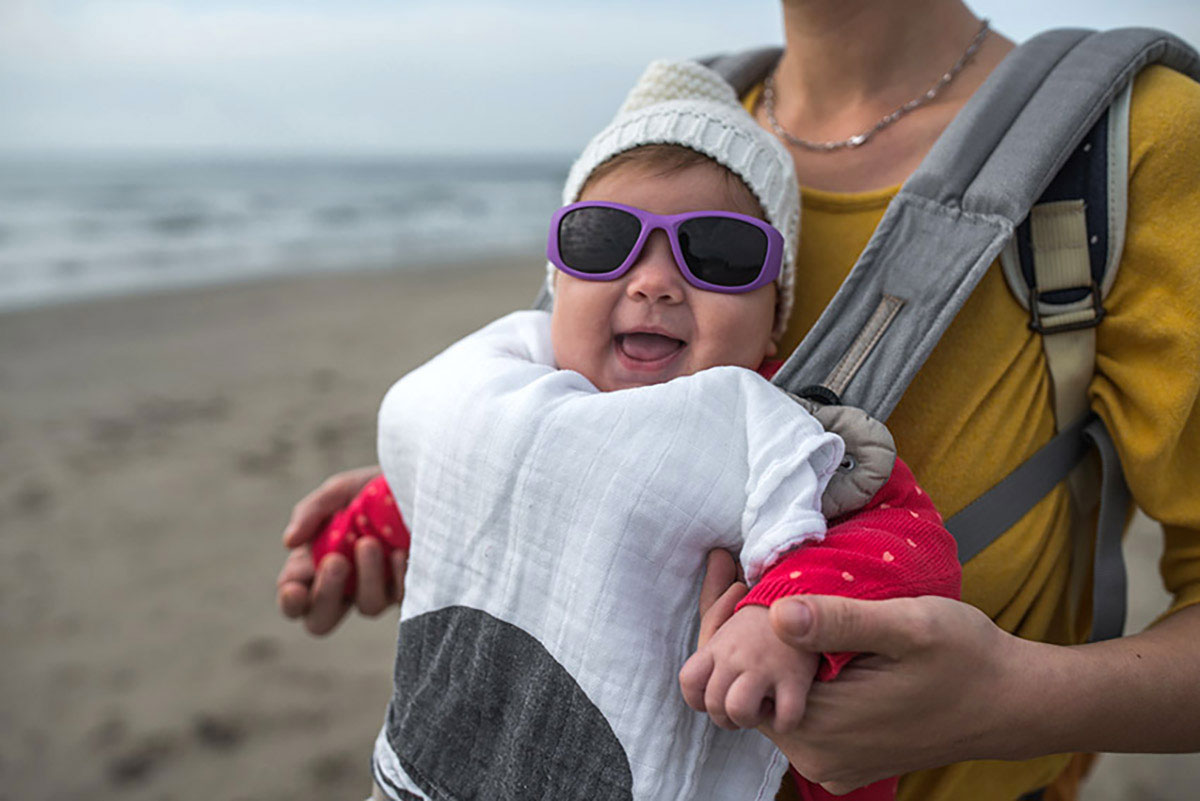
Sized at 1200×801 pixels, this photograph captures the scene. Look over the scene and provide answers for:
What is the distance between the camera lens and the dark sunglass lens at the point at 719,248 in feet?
4.40

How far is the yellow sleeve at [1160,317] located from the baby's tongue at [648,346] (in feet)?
1.97

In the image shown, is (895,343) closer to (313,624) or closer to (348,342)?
(313,624)

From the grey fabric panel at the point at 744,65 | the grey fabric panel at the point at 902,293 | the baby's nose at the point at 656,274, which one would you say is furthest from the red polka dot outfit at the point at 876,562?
the grey fabric panel at the point at 744,65

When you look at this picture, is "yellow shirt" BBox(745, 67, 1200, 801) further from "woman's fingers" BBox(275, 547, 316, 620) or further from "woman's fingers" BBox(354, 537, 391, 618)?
"woman's fingers" BBox(275, 547, 316, 620)

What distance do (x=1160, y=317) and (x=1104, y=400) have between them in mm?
138

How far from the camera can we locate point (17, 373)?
755 cm

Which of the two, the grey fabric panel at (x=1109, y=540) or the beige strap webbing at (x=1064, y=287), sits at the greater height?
the beige strap webbing at (x=1064, y=287)

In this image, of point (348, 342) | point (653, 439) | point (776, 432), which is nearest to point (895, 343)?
point (776, 432)

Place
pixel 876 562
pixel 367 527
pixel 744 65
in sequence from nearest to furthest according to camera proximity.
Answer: pixel 876 562 → pixel 367 527 → pixel 744 65

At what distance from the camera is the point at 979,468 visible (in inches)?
50.9

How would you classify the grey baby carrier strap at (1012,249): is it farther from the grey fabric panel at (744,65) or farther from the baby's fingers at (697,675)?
the grey fabric panel at (744,65)

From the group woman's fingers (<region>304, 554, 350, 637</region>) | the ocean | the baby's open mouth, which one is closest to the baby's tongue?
the baby's open mouth

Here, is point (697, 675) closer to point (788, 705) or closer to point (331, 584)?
point (788, 705)

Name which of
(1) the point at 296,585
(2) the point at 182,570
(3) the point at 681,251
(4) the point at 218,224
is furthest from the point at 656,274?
(4) the point at 218,224
